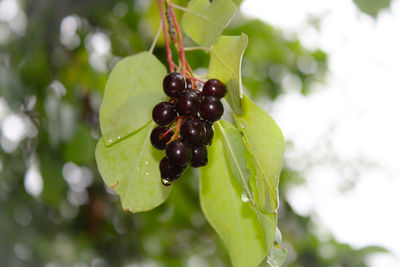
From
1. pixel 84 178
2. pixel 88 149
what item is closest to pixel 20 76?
pixel 88 149

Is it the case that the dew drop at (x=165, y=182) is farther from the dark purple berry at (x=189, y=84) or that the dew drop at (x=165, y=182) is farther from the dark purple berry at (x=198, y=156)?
the dark purple berry at (x=189, y=84)

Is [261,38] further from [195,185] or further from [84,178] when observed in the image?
[84,178]

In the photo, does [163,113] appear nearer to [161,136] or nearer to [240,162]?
[161,136]

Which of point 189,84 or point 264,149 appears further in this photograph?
point 189,84

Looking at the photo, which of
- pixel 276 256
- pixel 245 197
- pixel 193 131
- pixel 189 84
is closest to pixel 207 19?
pixel 189 84

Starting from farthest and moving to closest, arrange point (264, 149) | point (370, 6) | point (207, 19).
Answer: point (370, 6) → point (207, 19) → point (264, 149)

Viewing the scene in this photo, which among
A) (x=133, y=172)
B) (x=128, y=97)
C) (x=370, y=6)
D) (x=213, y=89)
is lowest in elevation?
(x=133, y=172)

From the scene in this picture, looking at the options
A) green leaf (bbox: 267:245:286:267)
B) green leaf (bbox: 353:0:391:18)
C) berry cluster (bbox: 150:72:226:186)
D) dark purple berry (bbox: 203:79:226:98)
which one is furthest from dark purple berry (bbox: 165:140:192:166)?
green leaf (bbox: 353:0:391:18)
